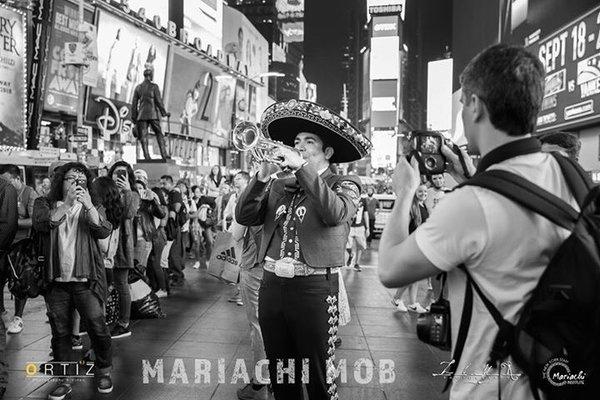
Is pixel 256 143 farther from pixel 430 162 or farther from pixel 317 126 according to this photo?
pixel 430 162

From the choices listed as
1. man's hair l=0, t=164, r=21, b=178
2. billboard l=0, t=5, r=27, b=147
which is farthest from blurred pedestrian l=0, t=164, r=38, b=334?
billboard l=0, t=5, r=27, b=147

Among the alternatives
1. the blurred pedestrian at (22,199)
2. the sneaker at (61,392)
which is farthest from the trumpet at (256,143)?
the blurred pedestrian at (22,199)

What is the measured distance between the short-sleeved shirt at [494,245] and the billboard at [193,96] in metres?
28.5

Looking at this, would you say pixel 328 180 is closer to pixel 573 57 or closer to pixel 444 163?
pixel 444 163

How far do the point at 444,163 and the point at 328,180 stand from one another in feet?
4.90

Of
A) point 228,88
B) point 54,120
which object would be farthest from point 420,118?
point 54,120

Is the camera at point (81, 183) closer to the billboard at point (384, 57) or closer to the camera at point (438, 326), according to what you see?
the camera at point (438, 326)

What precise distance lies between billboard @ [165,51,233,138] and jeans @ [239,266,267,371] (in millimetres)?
25422

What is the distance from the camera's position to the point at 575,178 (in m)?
1.62

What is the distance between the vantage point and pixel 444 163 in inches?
→ 74.4

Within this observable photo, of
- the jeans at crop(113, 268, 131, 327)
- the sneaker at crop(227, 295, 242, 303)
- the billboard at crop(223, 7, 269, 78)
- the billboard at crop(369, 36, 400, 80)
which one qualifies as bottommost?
the sneaker at crop(227, 295, 242, 303)

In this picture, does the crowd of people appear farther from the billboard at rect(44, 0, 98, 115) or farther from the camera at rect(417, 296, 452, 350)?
the billboard at rect(44, 0, 98, 115)

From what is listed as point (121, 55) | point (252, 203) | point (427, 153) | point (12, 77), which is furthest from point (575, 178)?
point (121, 55)

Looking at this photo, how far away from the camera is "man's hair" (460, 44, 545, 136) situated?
1.53m
